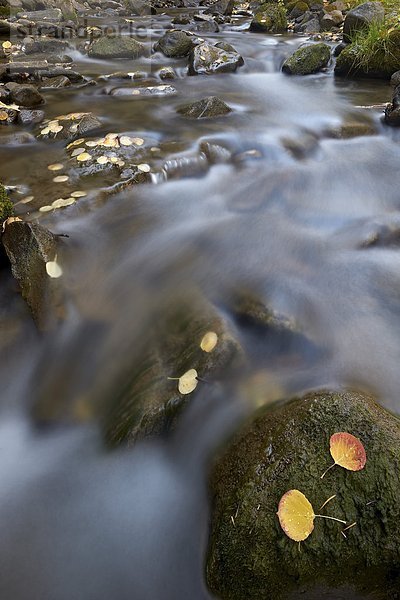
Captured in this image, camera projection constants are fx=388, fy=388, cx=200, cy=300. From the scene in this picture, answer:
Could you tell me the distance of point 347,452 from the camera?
1567mm

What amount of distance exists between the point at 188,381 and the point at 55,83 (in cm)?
707

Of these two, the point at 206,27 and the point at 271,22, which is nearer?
the point at 271,22

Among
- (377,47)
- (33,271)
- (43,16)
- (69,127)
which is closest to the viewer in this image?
(33,271)

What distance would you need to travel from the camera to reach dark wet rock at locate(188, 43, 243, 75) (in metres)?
8.30

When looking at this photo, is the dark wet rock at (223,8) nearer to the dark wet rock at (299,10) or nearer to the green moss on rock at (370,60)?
the dark wet rock at (299,10)

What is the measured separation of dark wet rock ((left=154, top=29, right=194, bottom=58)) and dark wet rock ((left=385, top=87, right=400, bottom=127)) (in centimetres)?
566

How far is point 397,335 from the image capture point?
2541mm

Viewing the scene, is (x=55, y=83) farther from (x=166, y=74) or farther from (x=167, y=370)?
(x=167, y=370)

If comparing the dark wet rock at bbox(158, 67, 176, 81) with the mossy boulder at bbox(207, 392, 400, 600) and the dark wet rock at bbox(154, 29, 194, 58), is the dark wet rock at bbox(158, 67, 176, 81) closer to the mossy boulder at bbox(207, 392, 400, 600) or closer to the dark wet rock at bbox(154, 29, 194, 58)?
the dark wet rock at bbox(154, 29, 194, 58)

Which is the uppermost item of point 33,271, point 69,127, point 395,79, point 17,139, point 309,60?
point 309,60

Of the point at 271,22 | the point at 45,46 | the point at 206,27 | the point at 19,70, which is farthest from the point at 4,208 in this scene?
the point at 271,22

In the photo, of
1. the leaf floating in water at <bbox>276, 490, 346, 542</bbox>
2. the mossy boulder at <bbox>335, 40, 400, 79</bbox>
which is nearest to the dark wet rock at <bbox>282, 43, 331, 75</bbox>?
the mossy boulder at <bbox>335, 40, 400, 79</bbox>

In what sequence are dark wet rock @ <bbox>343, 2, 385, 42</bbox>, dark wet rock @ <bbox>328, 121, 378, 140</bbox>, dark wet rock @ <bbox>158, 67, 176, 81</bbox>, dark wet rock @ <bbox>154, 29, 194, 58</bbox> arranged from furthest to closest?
dark wet rock @ <bbox>154, 29, 194, 58</bbox> → dark wet rock @ <bbox>343, 2, 385, 42</bbox> → dark wet rock @ <bbox>158, 67, 176, 81</bbox> → dark wet rock @ <bbox>328, 121, 378, 140</bbox>

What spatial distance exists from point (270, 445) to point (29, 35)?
12.9m
